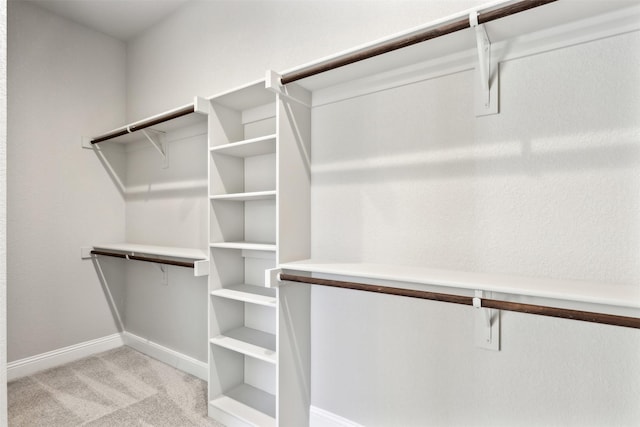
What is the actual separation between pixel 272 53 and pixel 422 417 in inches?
81.6

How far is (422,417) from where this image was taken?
4.84 ft

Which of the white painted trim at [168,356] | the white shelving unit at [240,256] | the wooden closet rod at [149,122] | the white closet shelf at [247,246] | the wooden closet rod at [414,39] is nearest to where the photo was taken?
the wooden closet rod at [414,39]

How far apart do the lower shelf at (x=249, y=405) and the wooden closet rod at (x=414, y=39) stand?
1.70 meters

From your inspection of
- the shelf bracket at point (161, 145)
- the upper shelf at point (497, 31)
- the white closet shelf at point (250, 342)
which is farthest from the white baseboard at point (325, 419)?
the shelf bracket at point (161, 145)

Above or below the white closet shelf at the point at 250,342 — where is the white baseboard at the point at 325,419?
below

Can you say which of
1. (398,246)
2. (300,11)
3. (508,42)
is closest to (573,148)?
(508,42)

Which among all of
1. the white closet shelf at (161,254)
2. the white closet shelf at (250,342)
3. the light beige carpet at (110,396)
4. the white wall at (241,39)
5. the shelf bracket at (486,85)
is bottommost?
the light beige carpet at (110,396)

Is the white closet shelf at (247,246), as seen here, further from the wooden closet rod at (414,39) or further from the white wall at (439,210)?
the wooden closet rod at (414,39)

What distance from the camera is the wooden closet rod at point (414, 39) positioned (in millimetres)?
1001

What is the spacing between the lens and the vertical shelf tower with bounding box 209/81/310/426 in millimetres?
1621

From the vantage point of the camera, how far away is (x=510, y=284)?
1081 mm

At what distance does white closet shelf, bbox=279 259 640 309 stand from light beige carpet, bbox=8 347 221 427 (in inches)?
51.5

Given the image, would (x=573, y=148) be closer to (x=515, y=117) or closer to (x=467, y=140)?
(x=515, y=117)

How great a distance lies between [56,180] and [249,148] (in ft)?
6.05
